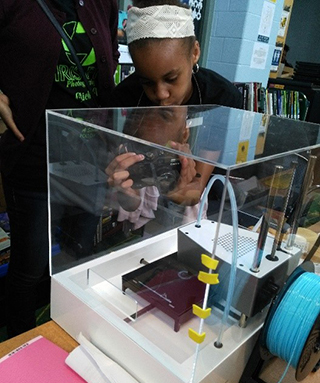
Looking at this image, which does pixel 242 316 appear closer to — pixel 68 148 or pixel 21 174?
pixel 68 148

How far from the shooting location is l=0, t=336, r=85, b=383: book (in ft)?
2.00

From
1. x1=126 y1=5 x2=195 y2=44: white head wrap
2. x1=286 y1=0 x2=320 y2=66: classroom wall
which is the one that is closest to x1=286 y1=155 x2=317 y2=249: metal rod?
x1=126 y1=5 x2=195 y2=44: white head wrap

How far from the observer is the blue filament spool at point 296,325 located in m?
0.56

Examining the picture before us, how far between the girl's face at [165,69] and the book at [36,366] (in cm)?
65

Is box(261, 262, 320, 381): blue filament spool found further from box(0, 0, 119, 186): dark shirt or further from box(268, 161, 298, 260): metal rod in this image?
box(0, 0, 119, 186): dark shirt

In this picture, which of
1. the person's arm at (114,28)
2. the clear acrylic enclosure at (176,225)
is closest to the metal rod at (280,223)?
the clear acrylic enclosure at (176,225)

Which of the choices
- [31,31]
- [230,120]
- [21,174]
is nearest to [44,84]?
[31,31]

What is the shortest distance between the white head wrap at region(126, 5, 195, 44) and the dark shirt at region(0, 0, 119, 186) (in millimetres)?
198

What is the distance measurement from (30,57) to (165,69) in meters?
0.36

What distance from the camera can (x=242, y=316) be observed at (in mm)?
637

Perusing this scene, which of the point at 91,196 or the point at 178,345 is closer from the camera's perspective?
the point at 178,345

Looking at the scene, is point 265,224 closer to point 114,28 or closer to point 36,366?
point 36,366

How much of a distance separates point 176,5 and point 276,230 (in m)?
0.62

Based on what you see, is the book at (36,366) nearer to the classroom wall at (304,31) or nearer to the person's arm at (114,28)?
the person's arm at (114,28)
